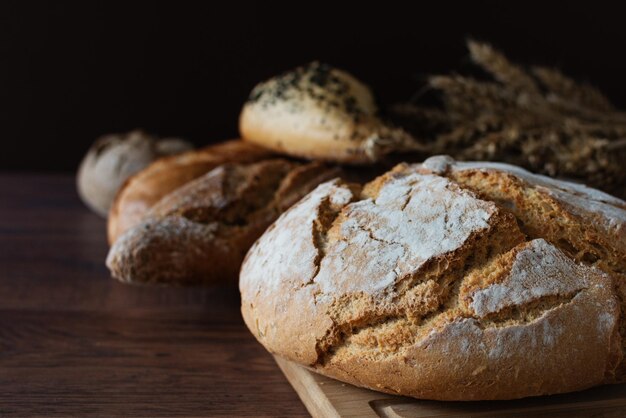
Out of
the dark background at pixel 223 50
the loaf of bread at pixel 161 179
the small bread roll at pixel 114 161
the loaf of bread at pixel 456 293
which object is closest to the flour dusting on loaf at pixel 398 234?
the loaf of bread at pixel 456 293

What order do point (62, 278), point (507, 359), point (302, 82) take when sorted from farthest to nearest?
point (302, 82), point (62, 278), point (507, 359)

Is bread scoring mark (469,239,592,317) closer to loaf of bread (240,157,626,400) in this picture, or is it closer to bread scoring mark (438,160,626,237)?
loaf of bread (240,157,626,400)

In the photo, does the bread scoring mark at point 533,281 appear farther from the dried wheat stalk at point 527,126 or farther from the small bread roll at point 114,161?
the small bread roll at point 114,161

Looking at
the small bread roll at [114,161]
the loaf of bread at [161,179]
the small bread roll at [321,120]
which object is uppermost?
the small bread roll at [321,120]

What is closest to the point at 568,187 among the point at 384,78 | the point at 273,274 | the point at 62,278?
the point at 273,274

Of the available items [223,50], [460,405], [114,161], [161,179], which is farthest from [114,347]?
[223,50]

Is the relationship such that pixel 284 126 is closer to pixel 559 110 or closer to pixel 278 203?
pixel 278 203

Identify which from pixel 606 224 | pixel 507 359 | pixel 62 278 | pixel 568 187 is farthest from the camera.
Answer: pixel 62 278
